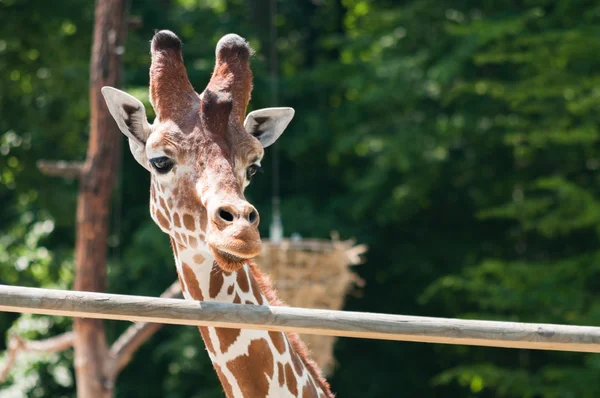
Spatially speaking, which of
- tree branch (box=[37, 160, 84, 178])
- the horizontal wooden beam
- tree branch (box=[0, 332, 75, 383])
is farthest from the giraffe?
tree branch (box=[0, 332, 75, 383])

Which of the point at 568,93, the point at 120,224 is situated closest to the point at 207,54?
the point at 120,224

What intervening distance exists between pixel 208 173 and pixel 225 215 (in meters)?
0.24

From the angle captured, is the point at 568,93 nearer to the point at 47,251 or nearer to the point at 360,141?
the point at 360,141

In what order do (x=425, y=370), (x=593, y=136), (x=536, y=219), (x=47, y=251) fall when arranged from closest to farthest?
(x=593, y=136) < (x=536, y=219) < (x=47, y=251) < (x=425, y=370)

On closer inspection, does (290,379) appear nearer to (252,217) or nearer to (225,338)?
(225,338)

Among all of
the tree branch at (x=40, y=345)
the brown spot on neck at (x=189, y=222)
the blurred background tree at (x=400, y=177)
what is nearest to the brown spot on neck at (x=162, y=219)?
the brown spot on neck at (x=189, y=222)

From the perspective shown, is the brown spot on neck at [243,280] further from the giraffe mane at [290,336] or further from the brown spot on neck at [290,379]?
the brown spot on neck at [290,379]

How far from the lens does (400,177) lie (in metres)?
11.6

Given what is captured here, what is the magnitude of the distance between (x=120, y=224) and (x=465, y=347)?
444cm

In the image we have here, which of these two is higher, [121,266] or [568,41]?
[568,41]

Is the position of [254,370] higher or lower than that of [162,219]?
lower

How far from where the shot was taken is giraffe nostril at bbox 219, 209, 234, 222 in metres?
2.73

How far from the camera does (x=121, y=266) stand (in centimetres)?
1159

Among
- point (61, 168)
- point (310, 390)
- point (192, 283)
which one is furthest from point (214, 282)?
point (61, 168)
